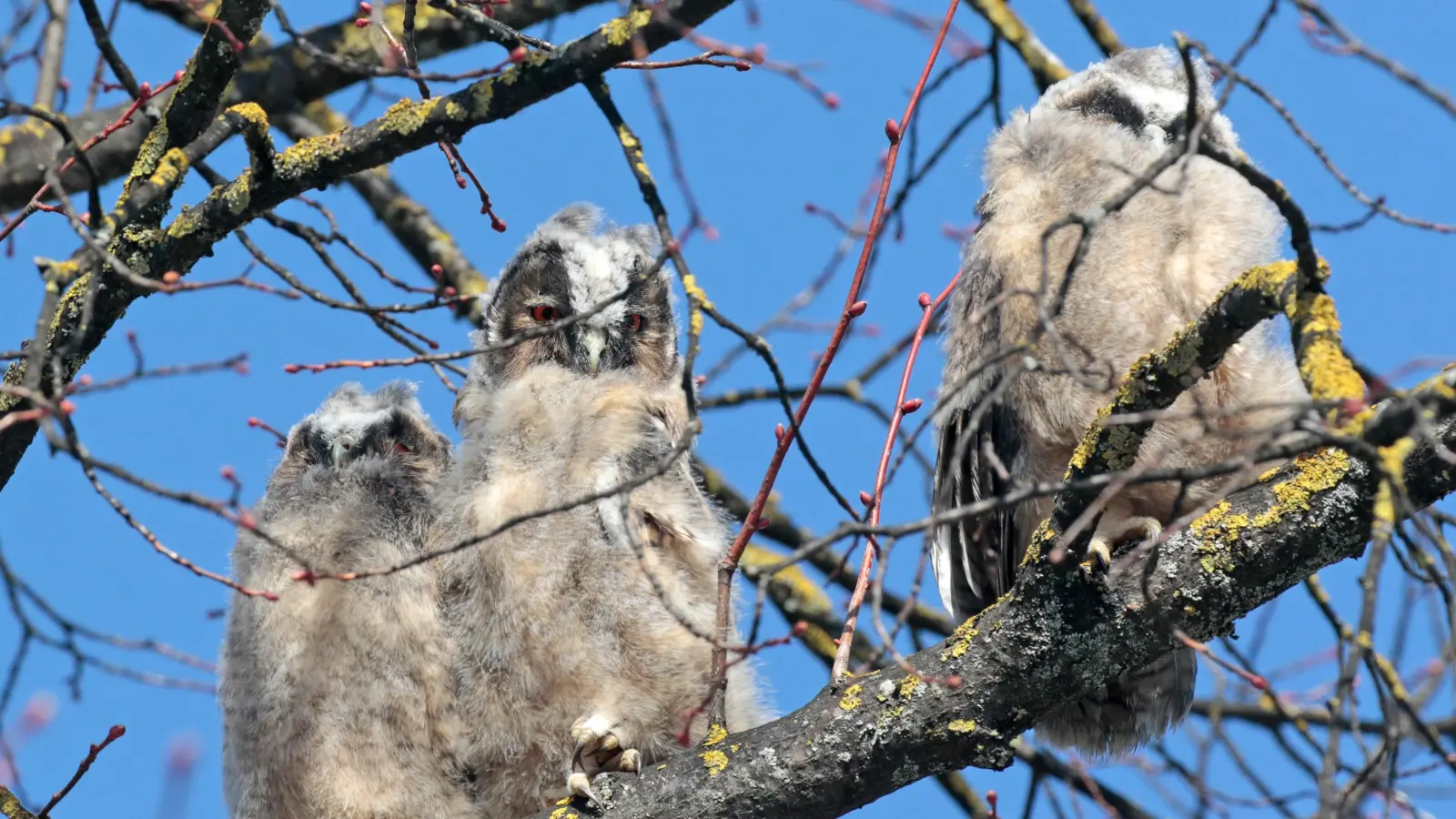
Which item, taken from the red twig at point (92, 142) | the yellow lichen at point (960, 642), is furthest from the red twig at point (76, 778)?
the yellow lichen at point (960, 642)

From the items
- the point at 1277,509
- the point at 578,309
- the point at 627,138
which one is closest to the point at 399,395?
the point at 578,309

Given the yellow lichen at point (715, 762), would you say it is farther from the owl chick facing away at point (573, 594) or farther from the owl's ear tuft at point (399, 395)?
the owl's ear tuft at point (399, 395)

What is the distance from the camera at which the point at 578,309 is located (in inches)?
174

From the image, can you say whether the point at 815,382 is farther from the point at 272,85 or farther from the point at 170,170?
the point at 272,85

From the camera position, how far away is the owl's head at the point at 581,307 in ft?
14.3

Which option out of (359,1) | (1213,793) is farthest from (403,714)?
(1213,793)

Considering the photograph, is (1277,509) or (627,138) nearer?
(1277,509)

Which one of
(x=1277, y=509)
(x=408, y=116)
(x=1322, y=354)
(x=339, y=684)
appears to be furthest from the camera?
(x=339, y=684)

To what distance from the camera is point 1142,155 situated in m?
4.05

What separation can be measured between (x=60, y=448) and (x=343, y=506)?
132 cm

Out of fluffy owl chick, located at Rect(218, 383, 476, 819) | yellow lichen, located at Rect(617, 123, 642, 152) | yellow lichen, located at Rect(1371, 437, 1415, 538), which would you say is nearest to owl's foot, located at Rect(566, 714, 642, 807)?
fluffy owl chick, located at Rect(218, 383, 476, 819)

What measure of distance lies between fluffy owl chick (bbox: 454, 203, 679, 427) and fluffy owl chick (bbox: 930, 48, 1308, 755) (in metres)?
0.94

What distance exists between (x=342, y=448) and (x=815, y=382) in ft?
5.82

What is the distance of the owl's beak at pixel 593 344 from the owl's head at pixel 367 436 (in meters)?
0.50
